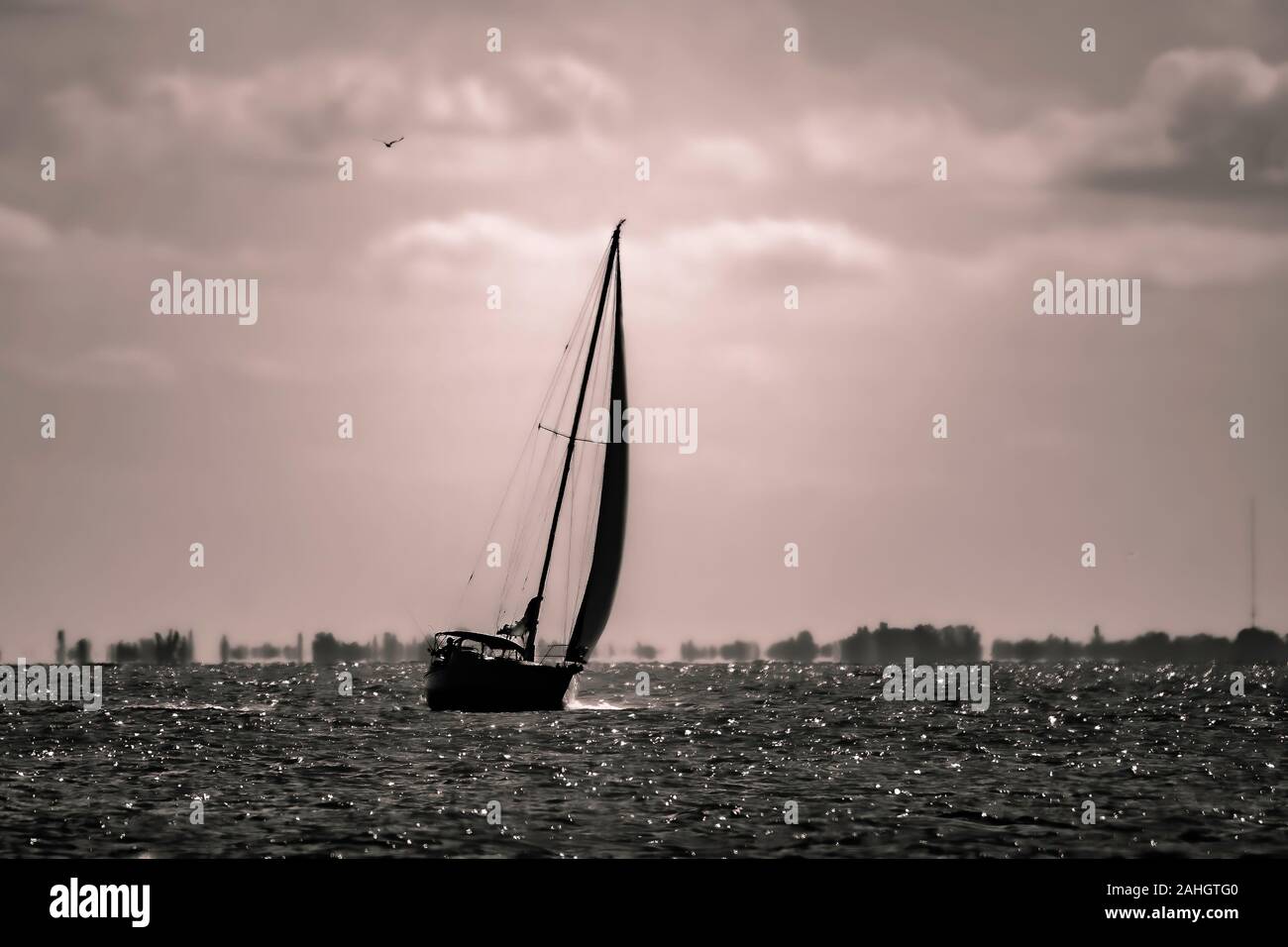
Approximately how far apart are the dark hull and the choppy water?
41.8 inches

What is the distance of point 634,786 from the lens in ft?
119

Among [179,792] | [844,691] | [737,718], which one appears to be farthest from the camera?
[844,691]

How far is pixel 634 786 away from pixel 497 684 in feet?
83.0

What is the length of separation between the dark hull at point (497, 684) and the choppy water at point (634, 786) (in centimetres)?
106

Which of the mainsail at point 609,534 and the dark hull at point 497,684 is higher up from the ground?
the mainsail at point 609,534

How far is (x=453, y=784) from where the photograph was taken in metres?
36.1

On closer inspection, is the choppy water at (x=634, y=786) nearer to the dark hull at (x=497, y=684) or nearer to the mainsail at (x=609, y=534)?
the dark hull at (x=497, y=684)

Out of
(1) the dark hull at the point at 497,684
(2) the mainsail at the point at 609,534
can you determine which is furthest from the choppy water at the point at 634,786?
(2) the mainsail at the point at 609,534

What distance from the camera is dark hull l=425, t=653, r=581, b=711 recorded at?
60781mm

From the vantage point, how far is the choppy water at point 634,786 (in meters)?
26.9
